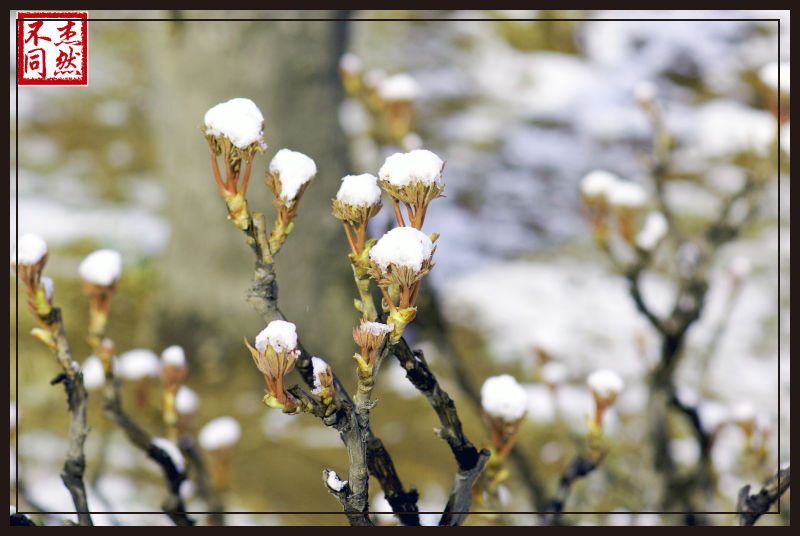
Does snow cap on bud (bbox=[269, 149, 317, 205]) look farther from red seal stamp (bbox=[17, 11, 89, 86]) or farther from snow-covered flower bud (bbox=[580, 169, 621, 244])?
red seal stamp (bbox=[17, 11, 89, 86])

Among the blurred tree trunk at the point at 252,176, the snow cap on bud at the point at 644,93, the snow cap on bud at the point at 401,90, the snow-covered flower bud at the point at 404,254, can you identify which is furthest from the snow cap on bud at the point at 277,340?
the blurred tree trunk at the point at 252,176

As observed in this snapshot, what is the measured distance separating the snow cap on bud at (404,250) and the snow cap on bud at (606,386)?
20.9 inches

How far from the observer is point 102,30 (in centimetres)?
556

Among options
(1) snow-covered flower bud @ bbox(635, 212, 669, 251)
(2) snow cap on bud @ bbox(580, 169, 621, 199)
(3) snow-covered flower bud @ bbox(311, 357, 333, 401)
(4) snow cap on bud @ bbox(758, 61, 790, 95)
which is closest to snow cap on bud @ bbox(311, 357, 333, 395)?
(3) snow-covered flower bud @ bbox(311, 357, 333, 401)

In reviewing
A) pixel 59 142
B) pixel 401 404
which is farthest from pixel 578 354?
pixel 59 142

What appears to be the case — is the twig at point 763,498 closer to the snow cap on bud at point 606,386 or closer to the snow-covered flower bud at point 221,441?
the snow cap on bud at point 606,386

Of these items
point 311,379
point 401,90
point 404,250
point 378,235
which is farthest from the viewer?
point 378,235

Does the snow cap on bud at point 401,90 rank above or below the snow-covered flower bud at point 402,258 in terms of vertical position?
above

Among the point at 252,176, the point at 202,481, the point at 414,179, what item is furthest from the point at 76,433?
the point at 252,176

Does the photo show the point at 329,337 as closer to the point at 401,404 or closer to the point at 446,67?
the point at 401,404

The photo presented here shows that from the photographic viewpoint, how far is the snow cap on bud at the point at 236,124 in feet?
1.87

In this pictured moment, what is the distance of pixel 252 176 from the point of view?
270cm

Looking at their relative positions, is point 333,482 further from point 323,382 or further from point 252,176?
point 252,176

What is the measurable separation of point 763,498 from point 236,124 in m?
0.87
